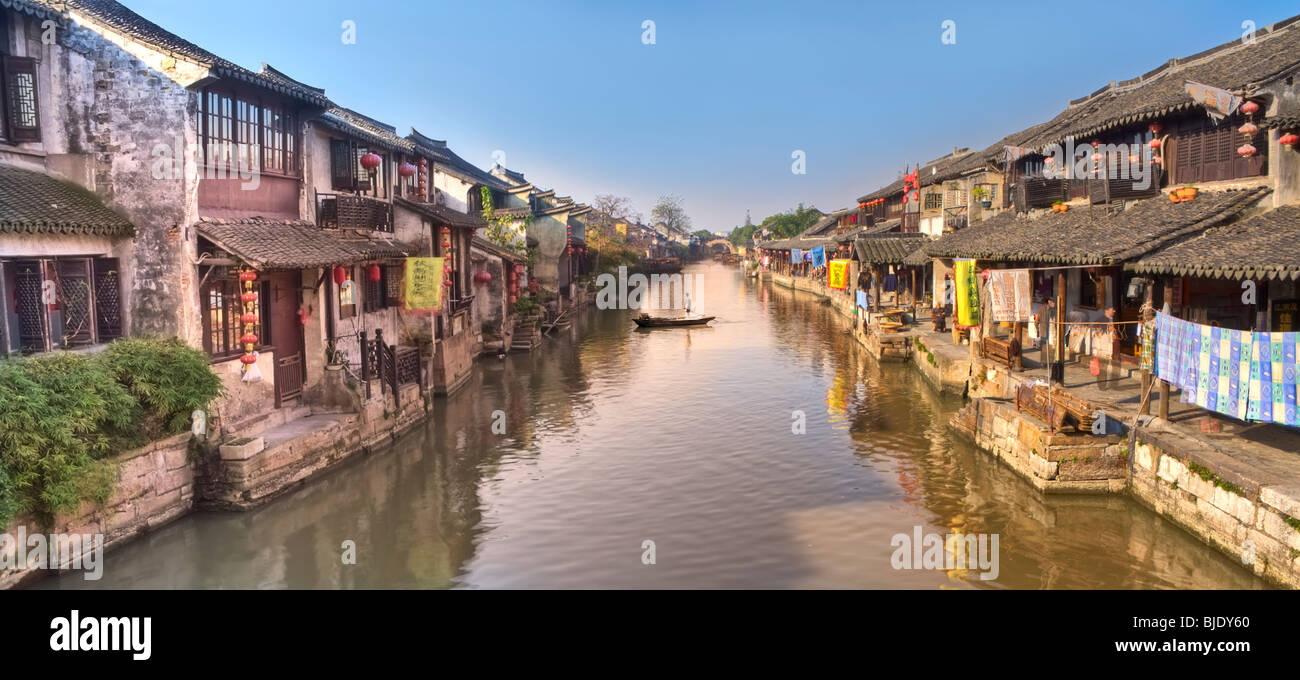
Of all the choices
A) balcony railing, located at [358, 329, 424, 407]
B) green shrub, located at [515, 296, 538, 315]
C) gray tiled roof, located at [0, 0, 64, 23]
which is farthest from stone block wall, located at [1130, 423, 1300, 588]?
green shrub, located at [515, 296, 538, 315]

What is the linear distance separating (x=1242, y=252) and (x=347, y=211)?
59.4 ft

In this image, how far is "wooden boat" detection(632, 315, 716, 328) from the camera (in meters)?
42.8

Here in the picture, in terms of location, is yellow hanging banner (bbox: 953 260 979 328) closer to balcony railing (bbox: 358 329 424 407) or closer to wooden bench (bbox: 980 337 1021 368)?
wooden bench (bbox: 980 337 1021 368)

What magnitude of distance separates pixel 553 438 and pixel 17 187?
1156 cm

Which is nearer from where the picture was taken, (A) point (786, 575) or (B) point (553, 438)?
(A) point (786, 575)

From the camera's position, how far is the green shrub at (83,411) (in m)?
9.55

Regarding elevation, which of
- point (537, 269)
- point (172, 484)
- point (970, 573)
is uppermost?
point (537, 269)

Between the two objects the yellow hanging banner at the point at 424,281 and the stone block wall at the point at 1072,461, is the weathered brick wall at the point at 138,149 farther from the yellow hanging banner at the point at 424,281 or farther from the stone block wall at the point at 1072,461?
the stone block wall at the point at 1072,461

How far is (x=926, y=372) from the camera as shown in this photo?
1017 inches

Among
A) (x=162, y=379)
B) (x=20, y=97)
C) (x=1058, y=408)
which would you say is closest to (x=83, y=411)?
(x=162, y=379)
